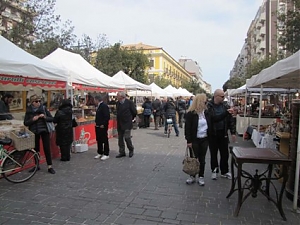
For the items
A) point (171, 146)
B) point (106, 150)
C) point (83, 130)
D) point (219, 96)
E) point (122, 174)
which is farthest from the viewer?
point (171, 146)

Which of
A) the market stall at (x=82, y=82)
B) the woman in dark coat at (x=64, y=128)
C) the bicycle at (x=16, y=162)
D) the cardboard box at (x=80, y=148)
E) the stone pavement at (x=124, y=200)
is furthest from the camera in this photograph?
the market stall at (x=82, y=82)

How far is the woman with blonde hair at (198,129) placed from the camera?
16.9ft

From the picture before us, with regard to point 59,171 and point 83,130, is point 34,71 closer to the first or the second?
point 59,171

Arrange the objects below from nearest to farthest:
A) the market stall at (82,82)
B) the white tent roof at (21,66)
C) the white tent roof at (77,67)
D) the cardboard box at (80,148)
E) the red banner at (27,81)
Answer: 1. the white tent roof at (21,66)
2. the red banner at (27,81)
3. the cardboard box at (80,148)
4. the market stall at (82,82)
5. the white tent roof at (77,67)

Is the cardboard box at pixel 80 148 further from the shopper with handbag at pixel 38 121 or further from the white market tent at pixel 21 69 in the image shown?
the shopper with handbag at pixel 38 121

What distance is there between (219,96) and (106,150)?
3.47m

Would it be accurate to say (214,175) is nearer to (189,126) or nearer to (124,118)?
(189,126)

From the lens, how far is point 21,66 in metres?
5.82

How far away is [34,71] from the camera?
609cm

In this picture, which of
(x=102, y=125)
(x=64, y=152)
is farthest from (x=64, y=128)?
(x=102, y=125)

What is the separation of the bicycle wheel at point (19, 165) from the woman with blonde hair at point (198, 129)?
320 centimetres

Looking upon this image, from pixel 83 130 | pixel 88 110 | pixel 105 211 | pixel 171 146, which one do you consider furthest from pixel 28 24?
pixel 105 211

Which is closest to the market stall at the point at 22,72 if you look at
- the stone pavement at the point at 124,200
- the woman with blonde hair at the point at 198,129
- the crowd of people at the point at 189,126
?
the crowd of people at the point at 189,126

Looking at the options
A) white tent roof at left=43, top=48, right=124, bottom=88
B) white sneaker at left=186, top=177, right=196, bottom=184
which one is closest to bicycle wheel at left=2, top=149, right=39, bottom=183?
white sneaker at left=186, top=177, right=196, bottom=184
